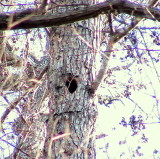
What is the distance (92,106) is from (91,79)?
274mm

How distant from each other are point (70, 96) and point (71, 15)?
53.1 inches

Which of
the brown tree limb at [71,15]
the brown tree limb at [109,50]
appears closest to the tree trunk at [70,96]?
the brown tree limb at [109,50]

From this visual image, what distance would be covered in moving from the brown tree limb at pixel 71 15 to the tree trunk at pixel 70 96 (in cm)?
103

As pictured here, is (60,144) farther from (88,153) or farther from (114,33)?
(114,33)

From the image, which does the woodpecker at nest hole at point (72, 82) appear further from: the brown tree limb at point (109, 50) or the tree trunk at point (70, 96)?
the brown tree limb at point (109, 50)

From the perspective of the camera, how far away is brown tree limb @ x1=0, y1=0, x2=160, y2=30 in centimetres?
203

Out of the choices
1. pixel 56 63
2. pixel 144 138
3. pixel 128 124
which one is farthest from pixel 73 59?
pixel 144 138

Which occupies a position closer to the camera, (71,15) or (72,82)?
(71,15)

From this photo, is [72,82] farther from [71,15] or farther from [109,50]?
[71,15]

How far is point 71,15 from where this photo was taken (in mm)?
2070

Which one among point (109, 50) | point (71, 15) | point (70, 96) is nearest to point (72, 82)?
point (70, 96)

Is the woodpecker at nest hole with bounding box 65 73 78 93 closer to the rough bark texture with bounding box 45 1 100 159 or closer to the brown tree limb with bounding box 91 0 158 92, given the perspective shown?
the rough bark texture with bounding box 45 1 100 159

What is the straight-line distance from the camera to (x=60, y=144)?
10.1ft

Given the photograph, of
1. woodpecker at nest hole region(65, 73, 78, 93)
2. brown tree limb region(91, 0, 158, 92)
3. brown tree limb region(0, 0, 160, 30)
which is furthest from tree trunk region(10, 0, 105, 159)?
brown tree limb region(0, 0, 160, 30)
